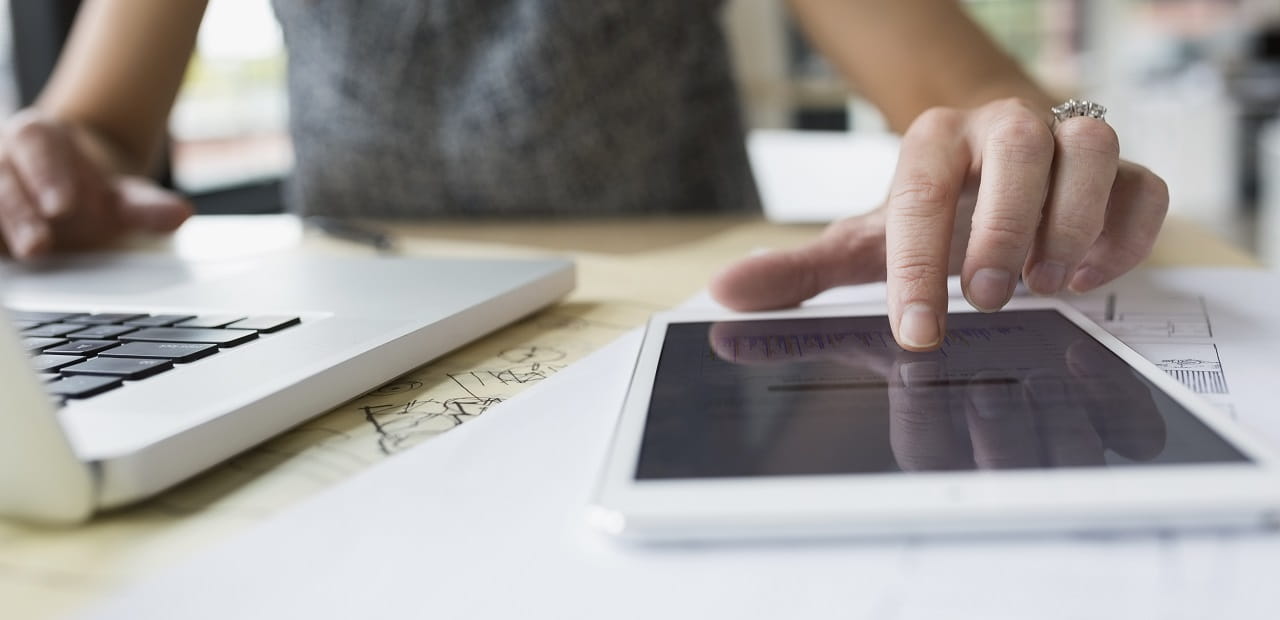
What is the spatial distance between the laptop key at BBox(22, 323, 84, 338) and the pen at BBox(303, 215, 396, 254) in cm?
29

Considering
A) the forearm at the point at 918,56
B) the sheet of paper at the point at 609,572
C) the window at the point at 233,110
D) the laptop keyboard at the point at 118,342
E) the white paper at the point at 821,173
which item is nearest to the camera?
the sheet of paper at the point at 609,572

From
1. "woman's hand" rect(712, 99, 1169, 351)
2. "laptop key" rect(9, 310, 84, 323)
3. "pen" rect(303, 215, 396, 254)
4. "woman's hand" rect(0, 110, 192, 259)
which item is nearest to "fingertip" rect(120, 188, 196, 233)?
"woman's hand" rect(0, 110, 192, 259)

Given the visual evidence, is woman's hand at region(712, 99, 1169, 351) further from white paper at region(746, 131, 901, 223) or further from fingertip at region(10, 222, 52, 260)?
white paper at region(746, 131, 901, 223)

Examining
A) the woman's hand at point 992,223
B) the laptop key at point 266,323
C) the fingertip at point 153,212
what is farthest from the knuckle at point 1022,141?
the fingertip at point 153,212

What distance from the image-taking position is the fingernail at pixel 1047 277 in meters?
0.41

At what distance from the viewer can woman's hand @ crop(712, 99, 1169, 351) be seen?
1.25 feet

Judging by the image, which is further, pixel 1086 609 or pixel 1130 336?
pixel 1130 336

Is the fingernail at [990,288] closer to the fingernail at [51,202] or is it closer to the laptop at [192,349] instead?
the laptop at [192,349]

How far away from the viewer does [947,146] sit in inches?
16.8

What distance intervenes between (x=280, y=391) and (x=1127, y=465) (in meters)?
0.25

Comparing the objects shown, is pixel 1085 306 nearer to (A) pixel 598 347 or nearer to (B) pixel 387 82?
(A) pixel 598 347

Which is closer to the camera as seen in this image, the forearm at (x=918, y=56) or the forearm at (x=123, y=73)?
the forearm at (x=918, y=56)

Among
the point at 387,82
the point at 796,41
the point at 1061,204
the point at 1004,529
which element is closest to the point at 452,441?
the point at 1004,529

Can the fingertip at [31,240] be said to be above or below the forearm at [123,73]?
below
